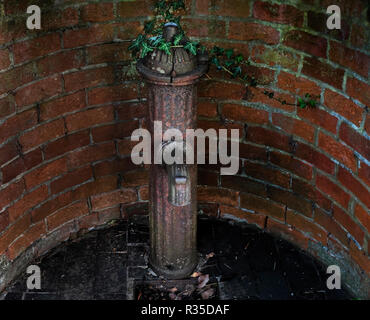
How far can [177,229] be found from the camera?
358cm

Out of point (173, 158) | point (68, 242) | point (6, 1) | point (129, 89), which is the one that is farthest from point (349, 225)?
point (6, 1)

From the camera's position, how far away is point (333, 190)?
3.60 meters

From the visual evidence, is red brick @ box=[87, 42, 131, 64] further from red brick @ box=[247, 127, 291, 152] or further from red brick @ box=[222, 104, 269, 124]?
red brick @ box=[247, 127, 291, 152]

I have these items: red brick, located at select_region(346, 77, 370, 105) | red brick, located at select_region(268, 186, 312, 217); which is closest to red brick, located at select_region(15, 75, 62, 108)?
red brick, located at select_region(268, 186, 312, 217)

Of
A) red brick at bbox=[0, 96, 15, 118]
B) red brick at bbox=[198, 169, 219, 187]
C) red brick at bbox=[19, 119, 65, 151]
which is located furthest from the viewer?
red brick at bbox=[198, 169, 219, 187]

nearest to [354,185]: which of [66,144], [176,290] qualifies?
[176,290]

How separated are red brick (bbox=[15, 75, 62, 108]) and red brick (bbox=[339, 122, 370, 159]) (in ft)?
5.34

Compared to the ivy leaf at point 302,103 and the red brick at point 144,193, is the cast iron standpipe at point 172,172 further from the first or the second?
the ivy leaf at point 302,103

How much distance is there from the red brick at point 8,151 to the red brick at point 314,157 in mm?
1660

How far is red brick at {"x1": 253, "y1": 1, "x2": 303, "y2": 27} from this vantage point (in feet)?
11.1

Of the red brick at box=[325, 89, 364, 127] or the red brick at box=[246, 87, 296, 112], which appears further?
the red brick at box=[246, 87, 296, 112]

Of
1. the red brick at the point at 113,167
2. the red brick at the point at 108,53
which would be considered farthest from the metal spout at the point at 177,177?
the red brick at the point at 113,167

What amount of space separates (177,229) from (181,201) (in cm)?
47

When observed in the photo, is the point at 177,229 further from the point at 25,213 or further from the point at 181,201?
the point at 25,213
